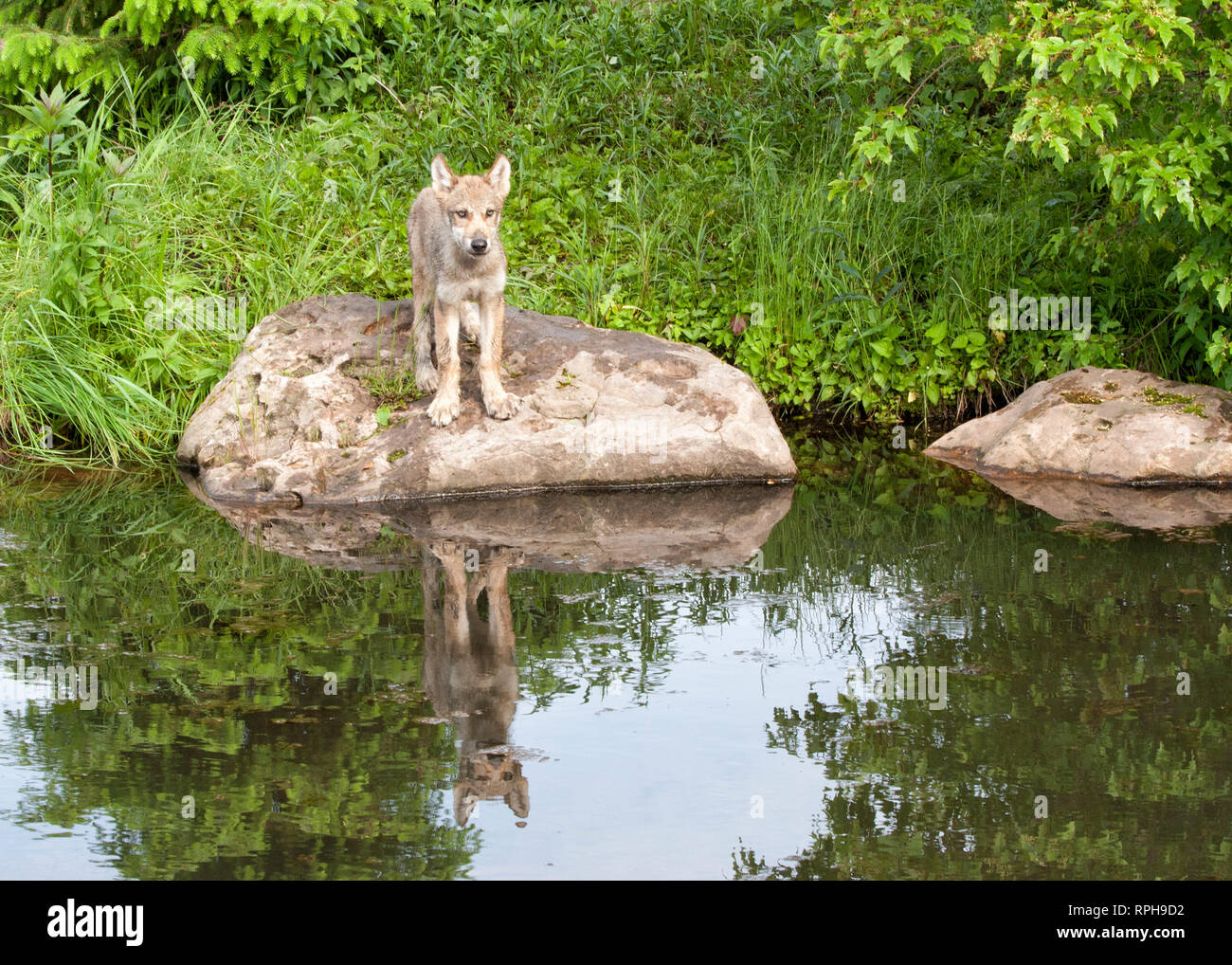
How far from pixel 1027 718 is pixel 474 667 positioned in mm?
2273

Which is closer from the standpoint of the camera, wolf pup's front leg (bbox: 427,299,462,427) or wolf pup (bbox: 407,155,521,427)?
wolf pup (bbox: 407,155,521,427)

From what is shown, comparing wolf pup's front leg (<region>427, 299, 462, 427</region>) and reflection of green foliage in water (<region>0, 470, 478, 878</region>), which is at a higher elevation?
wolf pup's front leg (<region>427, 299, 462, 427</region>)

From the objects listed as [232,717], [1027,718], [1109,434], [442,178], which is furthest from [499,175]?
[1027,718]

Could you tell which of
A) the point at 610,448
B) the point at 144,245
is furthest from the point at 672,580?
the point at 144,245

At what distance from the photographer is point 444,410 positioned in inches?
339

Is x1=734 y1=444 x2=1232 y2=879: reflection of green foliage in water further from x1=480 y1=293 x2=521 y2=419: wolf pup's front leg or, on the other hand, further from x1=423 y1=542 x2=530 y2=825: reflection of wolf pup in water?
x1=480 y1=293 x2=521 y2=419: wolf pup's front leg

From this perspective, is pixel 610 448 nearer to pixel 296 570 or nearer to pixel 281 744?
→ pixel 296 570

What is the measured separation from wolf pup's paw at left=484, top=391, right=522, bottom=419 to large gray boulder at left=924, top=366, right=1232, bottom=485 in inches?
128

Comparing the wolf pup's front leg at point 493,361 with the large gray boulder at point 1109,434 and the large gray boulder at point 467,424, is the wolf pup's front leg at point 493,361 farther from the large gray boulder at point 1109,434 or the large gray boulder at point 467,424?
the large gray boulder at point 1109,434

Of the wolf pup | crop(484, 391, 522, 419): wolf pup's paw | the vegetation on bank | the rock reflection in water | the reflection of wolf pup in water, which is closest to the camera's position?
the reflection of wolf pup in water

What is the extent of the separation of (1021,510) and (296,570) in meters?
4.33

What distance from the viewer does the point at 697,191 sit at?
12.0 meters

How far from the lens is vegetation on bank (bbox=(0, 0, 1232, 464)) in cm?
879

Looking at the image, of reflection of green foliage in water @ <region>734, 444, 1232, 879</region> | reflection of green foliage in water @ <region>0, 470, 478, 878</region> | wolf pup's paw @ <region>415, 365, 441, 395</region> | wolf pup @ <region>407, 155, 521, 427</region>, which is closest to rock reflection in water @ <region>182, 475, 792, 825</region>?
reflection of green foliage in water @ <region>0, 470, 478, 878</region>
